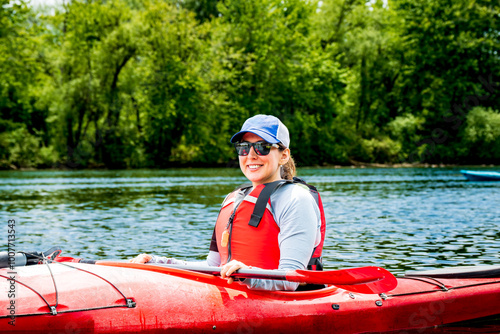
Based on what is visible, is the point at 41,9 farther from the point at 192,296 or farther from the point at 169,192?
the point at 192,296

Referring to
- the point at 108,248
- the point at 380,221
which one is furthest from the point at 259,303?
the point at 380,221

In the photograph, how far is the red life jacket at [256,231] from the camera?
146 inches

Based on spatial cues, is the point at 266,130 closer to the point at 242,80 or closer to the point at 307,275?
the point at 307,275

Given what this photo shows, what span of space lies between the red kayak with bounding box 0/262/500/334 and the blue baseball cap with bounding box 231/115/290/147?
3.18 feet

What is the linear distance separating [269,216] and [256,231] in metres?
0.13

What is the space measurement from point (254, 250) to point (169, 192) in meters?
15.5

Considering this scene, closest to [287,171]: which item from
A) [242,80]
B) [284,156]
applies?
[284,156]

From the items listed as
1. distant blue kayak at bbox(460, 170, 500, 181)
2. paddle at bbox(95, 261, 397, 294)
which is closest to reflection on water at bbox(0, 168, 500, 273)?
paddle at bbox(95, 261, 397, 294)

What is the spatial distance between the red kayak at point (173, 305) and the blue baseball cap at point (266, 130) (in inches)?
38.2

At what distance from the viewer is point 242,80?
38.8 m

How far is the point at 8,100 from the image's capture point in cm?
3484

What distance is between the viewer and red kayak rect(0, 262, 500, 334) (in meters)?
3.47

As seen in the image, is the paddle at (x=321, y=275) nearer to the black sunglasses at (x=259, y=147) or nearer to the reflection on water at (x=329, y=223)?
the black sunglasses at (x=259, y=147)

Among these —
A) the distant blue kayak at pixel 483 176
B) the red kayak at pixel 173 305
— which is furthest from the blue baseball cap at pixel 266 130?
the distant blue kayak at pixel 483 176
